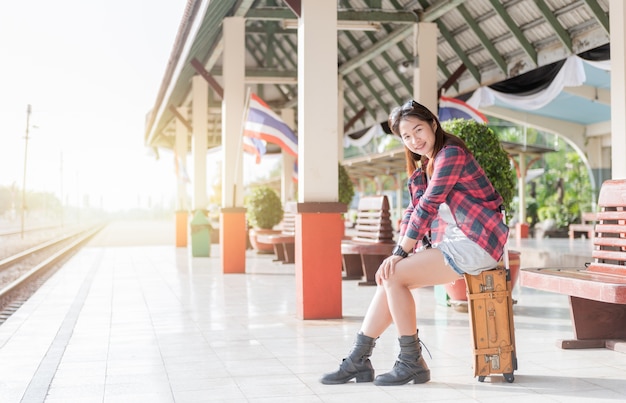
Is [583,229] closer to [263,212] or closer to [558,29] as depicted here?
[263,212]

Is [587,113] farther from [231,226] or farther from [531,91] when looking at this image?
[231,226]

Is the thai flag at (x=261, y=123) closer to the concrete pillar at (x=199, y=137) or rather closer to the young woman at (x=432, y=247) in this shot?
the concrete pillar at (x=199, y=137)

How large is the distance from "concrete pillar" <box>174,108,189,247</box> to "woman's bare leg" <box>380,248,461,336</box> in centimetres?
1452

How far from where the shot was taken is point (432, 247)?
11.4 ft

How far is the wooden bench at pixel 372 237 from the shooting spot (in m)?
7.91

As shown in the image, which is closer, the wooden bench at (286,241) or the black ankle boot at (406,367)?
the black ankle boot at (406,367)

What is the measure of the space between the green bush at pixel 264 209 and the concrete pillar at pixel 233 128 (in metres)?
4.42

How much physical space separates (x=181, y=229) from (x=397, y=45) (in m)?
7.16

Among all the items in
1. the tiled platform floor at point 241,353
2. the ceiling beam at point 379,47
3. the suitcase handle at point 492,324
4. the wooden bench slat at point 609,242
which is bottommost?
the tiled platform floor at point 241,353

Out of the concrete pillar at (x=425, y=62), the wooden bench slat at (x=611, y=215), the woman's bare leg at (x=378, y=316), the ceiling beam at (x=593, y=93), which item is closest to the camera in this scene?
the woman's bare leg at (x=378, y=316)

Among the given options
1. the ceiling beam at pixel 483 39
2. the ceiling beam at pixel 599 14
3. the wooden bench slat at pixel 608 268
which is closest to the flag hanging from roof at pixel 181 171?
the ceiling beam at pixel 483 39

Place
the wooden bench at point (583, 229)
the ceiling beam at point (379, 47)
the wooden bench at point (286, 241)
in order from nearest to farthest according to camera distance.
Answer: the wooden bench at point (286, 241) < the ceiling beam at point (379, 47) < the wooden bench at point (583, 229)

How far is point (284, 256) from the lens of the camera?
1252cm

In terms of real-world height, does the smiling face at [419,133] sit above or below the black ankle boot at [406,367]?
above
